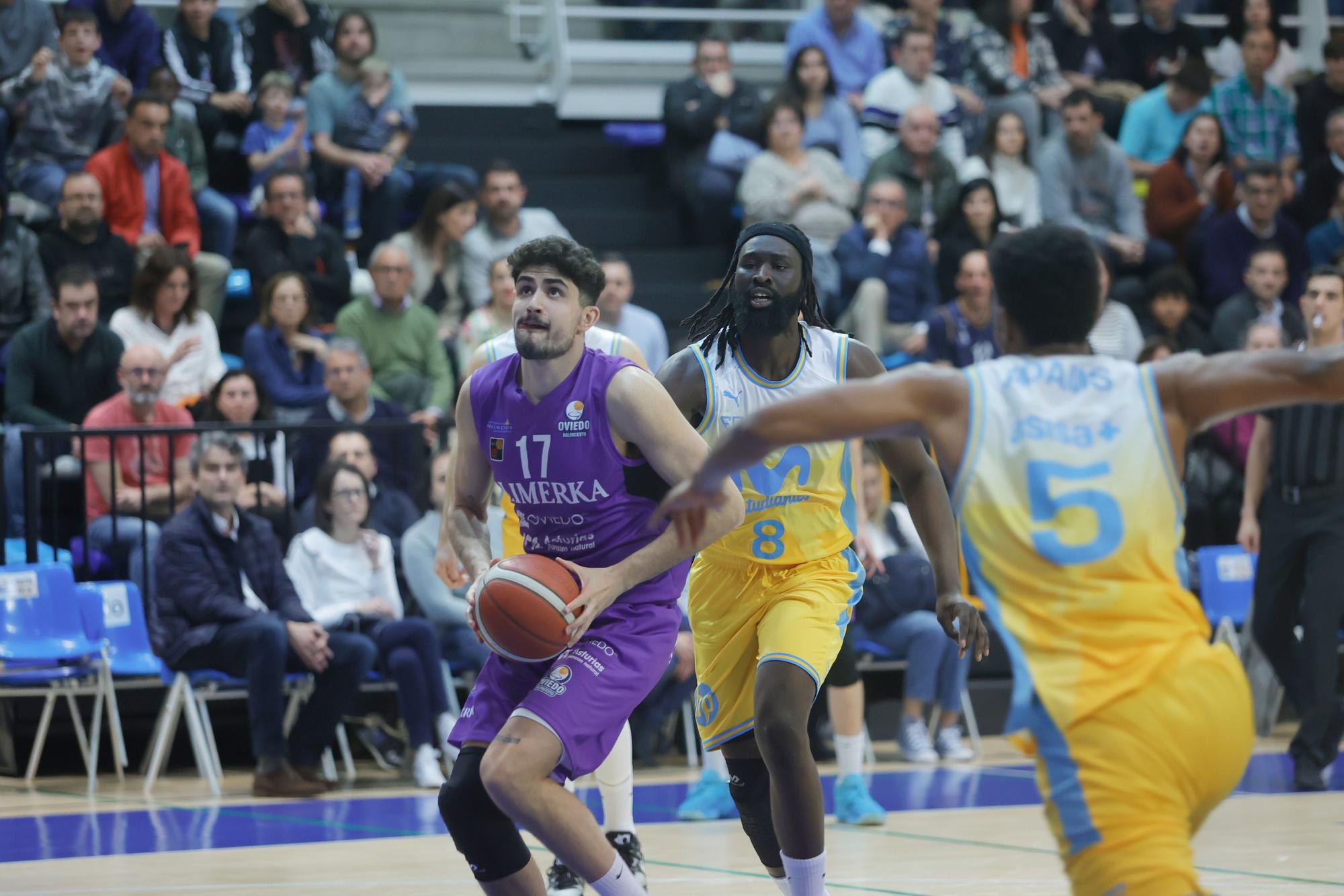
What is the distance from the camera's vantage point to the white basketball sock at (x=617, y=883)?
4293 millimetres

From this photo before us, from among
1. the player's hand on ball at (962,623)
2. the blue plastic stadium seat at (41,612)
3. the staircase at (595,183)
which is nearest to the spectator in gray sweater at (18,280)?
the blue plastic stadium seat at (41,612)

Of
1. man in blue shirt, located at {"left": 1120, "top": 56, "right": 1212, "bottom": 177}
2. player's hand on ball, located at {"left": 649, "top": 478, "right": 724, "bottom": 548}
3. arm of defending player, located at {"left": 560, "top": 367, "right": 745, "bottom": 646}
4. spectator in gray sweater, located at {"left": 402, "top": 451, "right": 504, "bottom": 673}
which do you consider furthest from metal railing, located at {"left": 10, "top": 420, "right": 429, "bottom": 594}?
man in blue shirt, located at {"left": 1120, "top": 56, "right": 1212, "bottom": 177}

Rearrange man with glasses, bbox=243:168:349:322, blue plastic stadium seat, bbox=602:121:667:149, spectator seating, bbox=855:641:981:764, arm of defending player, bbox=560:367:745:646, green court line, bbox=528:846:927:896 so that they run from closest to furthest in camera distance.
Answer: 1. arm of defending player, bbox=560:367:745:646
2. green court line, bbox=528:846:927:896
3. spectator seating, bbox=855:641:981:764
4. man with glasses, bbox=243:168:349:322
5. blue plastic stadium seat, bbox=602:121:667:149

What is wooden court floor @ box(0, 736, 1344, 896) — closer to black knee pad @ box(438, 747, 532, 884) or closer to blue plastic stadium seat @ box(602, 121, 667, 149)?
black knee pad @ box(438, 747, 532, 884)

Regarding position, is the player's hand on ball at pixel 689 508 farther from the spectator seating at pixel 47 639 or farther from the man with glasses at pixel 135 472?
the man with glasses at pixel 135 472

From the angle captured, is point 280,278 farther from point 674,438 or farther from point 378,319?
point 674,438

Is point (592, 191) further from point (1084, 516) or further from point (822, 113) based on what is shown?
point (1084, 516)

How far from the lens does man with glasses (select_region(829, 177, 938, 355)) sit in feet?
37.4

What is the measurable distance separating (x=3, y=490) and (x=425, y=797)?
269cm

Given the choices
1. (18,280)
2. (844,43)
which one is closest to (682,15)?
(844,43)

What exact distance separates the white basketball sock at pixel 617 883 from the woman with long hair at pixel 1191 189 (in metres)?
9.90

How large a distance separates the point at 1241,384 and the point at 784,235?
6.91 feet

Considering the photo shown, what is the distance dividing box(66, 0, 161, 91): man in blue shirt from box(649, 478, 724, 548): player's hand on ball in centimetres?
919

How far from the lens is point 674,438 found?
4477mm
